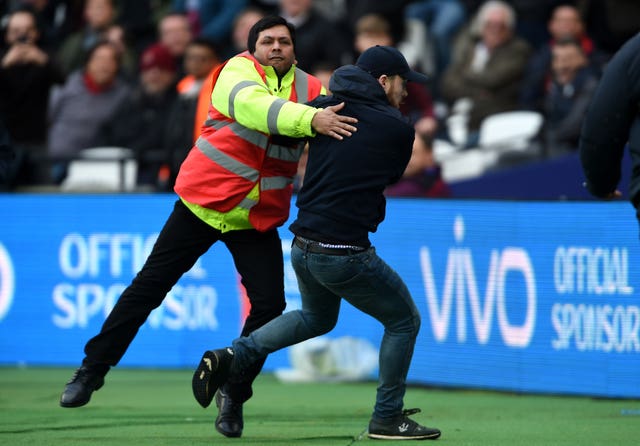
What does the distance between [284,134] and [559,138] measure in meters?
6.28

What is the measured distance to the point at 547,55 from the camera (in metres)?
13.4

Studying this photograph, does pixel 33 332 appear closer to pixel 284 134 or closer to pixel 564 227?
pixel 564 227

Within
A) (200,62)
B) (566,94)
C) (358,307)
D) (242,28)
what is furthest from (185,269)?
(242,28)

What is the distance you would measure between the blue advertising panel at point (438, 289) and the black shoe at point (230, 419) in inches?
114

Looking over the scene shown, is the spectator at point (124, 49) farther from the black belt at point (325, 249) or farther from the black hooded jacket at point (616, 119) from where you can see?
the black hooded jacket at point (616, 119)

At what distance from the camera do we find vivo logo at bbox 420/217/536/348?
955cm

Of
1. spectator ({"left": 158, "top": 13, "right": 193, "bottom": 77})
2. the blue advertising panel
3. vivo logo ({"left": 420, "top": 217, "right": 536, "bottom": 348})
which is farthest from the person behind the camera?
spectator ({"left": 158, "top": 13, "right": 193, "bottom": 77})

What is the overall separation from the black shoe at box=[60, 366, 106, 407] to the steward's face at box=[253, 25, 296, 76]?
1955 mm

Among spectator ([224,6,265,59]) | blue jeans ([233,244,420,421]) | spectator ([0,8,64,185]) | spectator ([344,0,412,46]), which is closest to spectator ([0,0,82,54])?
spectator ([0,8,64,185])

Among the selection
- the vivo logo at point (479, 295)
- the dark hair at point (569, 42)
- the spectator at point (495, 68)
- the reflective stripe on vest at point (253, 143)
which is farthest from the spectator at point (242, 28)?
the reflective stripe on vest at point (253, 143)

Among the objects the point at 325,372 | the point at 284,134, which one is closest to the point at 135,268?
the point at 325,372

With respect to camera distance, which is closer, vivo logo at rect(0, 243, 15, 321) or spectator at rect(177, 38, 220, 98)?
vivo logo at rect(0, 243, 15, 321)

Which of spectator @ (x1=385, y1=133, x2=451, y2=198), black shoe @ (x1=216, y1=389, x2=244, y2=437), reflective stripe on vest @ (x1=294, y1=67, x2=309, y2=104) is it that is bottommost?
black shoe @ (x1=216, y1=389, x2=244, y2=437)

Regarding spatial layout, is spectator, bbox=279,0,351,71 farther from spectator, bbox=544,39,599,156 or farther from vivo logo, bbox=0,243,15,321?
vivo logo, bbox=0,243,15,321
